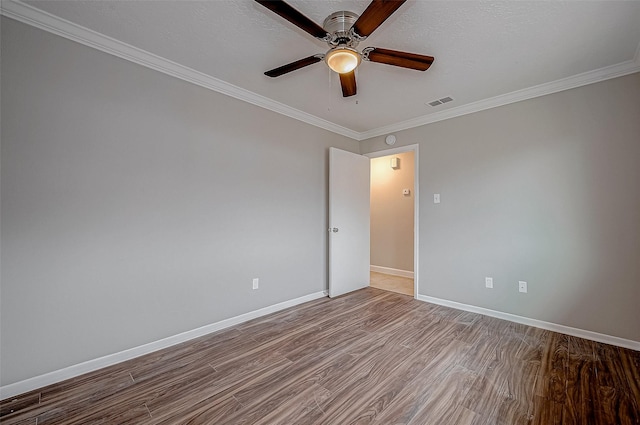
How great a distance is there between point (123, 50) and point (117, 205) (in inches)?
48.3

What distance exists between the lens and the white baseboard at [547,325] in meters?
2.27

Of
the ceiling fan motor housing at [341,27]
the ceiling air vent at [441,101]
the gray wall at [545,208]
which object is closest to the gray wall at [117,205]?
the ceiling fan motor housing at [341,27]

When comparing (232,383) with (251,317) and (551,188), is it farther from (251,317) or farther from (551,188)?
(551,188)

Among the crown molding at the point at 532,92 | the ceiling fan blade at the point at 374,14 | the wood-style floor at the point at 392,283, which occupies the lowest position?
the wood-style floor at the point at 392,283

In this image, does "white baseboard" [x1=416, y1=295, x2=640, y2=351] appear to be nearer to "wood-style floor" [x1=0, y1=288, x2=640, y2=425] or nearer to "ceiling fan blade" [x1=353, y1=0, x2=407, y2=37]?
"wood-style floor" [x1=0, y1=288, x2=640, y2=425]

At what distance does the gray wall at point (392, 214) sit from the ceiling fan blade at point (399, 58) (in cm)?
301

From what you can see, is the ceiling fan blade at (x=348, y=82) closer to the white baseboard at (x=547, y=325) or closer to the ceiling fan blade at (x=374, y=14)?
the ceiling fan blade at (x=374, y=14)

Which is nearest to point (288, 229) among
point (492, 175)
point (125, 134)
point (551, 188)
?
point (125, 134)

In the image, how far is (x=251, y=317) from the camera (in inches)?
113

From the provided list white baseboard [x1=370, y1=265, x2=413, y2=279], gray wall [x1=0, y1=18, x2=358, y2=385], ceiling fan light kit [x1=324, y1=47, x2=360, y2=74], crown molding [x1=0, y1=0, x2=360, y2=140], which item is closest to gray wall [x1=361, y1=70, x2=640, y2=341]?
white baseboard [x1=370, y1=265, x2=413, y2=279]

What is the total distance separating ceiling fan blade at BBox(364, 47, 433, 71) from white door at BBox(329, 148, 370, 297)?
1840 mm

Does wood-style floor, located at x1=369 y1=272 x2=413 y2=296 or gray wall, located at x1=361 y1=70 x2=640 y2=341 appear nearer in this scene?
gray wall, located at x1=361 y1=70 x2=640 y2=341

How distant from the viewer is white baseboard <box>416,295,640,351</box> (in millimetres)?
2271

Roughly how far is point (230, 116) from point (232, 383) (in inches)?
94.8
